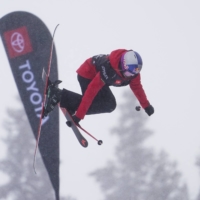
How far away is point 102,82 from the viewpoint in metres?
3.34

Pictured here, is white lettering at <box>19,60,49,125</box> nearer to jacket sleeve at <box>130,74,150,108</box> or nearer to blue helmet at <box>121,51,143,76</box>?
jacket sleeve at <box>130,74,150,108</box>

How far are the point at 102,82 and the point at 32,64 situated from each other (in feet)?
6.07

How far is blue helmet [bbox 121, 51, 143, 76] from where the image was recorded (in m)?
3.14

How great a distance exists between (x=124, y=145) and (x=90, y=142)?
48 cm

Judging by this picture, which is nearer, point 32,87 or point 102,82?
point 102,82

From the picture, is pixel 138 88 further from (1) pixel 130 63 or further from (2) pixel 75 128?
(2) pixel 75 128

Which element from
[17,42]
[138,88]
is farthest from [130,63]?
[17,42]

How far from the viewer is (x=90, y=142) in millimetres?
4684

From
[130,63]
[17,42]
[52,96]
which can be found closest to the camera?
[130,63]

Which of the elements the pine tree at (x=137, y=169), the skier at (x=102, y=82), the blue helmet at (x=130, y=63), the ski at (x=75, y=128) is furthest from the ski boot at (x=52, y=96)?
the pine tree at (x=137, y=169)

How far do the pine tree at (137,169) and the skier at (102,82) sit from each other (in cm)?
110

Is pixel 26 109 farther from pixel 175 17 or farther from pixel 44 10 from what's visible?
pixel 175 17

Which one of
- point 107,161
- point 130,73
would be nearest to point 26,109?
point 107,161

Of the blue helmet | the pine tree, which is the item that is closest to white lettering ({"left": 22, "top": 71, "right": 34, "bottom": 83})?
the pine tree
